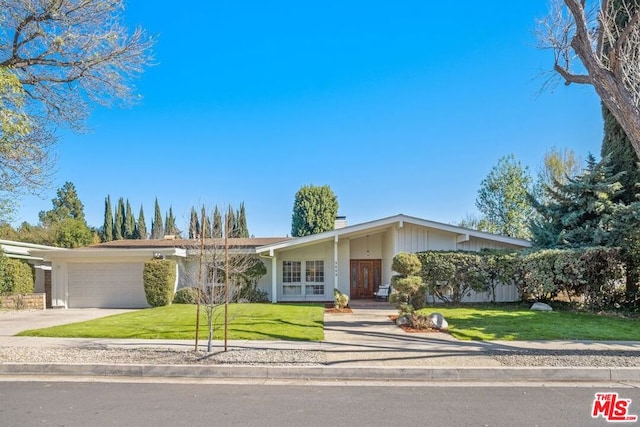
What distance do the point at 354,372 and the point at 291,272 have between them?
43.3 ft

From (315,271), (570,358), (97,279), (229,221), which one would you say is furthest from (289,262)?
(570,358)

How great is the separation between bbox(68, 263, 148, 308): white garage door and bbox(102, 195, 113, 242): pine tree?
102 ft

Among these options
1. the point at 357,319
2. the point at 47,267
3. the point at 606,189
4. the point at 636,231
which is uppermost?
the point at 606,189

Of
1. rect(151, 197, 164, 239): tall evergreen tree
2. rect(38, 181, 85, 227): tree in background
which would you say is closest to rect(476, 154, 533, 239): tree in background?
rect(151, 197, 164, 239): tall evergreen tree

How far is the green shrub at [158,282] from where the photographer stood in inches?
663

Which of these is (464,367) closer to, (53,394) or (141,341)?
(53,394)

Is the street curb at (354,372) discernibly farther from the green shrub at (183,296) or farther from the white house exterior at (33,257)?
the white house exterior at (33,257)

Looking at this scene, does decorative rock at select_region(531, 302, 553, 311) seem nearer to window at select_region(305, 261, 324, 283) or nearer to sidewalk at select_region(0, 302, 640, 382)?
sidewalk at select_region(0, 302, 640, 382)

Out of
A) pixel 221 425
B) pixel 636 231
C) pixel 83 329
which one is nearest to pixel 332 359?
pixel 221 425

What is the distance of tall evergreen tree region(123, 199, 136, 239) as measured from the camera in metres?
48.2

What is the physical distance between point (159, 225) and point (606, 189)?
4631 centimetres

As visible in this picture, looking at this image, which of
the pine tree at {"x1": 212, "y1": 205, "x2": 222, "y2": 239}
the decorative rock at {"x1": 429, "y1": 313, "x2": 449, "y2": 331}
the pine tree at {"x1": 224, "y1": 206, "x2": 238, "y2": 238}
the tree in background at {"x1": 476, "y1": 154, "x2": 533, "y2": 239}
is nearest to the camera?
the pine tree at {"x1": 224, "y1": 206, "x2": 238, "y2": 238}

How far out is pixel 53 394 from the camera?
578cm

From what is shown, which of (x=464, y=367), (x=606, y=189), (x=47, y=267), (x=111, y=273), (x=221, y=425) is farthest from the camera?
(x=47, y=267)
